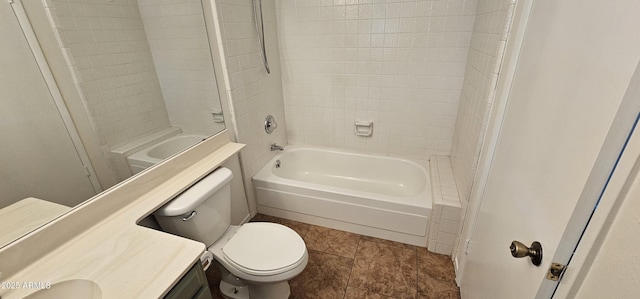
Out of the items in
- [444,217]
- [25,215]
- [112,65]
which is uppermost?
[112,65]

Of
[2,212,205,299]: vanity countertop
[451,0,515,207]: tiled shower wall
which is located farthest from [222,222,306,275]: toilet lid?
[451,0,515,207]: tiled shower wall

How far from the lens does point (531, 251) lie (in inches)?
25.8

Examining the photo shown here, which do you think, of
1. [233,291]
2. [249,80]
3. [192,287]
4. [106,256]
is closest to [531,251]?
[192,287]

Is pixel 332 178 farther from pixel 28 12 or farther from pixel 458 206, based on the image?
pixel 28 12

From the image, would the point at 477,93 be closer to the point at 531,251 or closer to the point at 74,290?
the point at 531,251

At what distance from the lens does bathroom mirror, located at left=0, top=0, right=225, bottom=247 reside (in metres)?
0.91

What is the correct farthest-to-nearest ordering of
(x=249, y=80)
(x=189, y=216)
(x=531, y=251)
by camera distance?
(x=249, y=80), (x=189, y=216), (x=531, y=251)

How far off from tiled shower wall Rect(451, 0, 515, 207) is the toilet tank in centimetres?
141

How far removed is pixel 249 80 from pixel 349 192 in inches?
43.7

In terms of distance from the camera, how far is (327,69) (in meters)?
2.34

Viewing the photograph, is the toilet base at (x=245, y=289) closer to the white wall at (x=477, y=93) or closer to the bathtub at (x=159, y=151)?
the bathtub at (x=159, y=151)

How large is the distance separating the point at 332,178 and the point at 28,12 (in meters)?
2.20

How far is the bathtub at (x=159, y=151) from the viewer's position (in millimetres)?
1258

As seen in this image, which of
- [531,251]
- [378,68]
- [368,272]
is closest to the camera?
[531,251]
